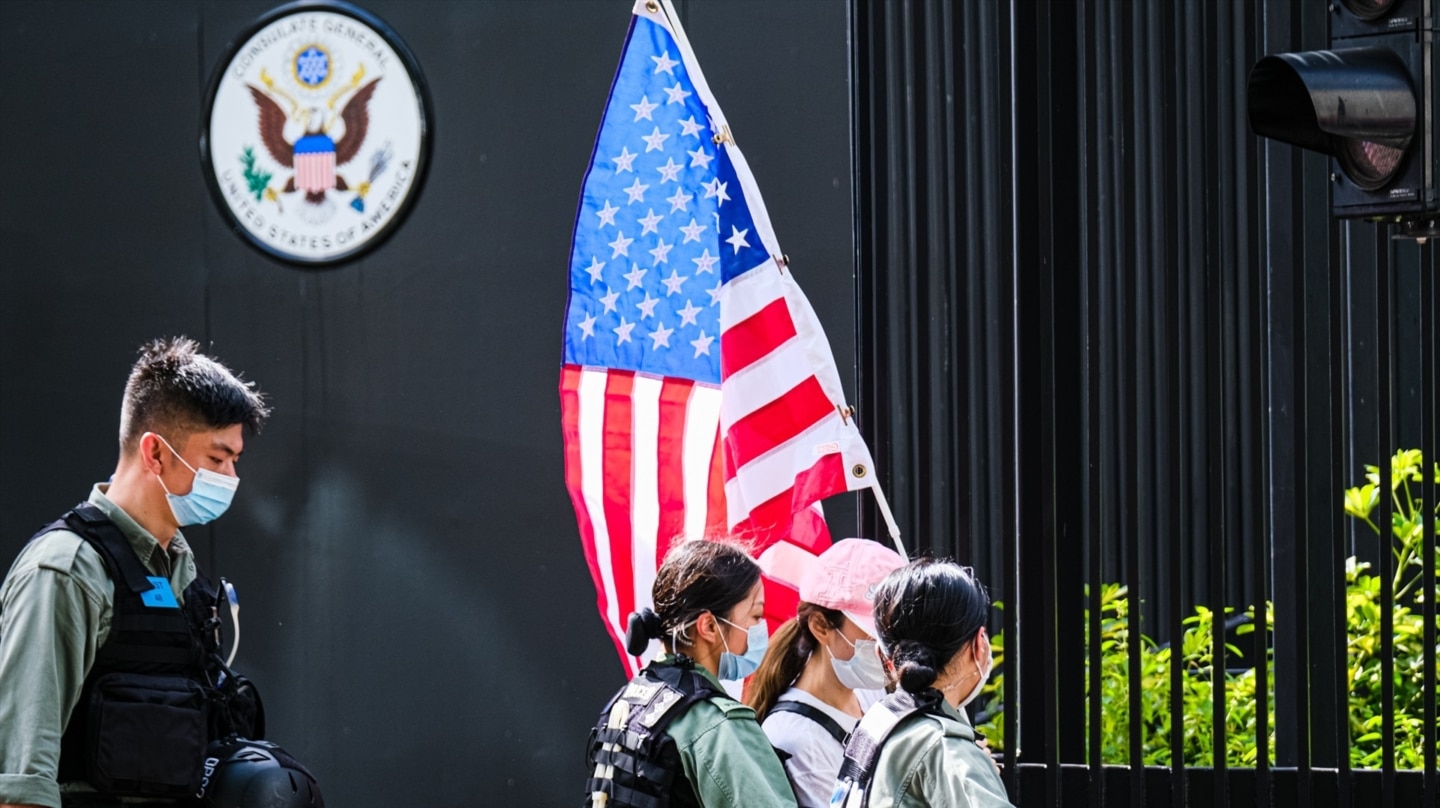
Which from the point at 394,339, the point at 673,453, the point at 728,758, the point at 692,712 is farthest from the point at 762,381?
the point at 394,339

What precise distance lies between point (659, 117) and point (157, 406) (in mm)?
1717

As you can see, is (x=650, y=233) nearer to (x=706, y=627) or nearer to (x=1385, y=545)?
(x=706, y=627)

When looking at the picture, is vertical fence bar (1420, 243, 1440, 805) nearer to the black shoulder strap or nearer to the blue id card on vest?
the black shoulder strap

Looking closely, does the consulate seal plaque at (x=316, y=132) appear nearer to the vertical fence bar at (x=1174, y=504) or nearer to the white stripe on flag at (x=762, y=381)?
the white stripe on flag at (x=762, y=381)

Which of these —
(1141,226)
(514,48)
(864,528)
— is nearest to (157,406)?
(864,528)

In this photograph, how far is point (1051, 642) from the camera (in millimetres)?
4715

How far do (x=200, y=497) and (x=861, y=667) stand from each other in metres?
1.43

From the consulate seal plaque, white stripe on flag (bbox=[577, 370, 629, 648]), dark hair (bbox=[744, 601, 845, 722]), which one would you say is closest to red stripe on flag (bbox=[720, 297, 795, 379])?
white stripe on flag (bbox=[577, 370, 629, 648])

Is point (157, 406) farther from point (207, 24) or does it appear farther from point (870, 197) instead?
point (207, 24)

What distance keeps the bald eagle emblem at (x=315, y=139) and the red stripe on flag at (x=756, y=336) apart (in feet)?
8.09

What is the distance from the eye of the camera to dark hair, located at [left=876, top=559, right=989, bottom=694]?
2803mm

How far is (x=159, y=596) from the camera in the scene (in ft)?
10.2

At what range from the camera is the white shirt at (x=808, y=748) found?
10.8ft

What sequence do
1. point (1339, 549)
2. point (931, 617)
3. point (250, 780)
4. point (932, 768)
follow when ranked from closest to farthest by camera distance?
point (932, 768)
point (931, 617)
point (250, 780)
point (1339, 549)
